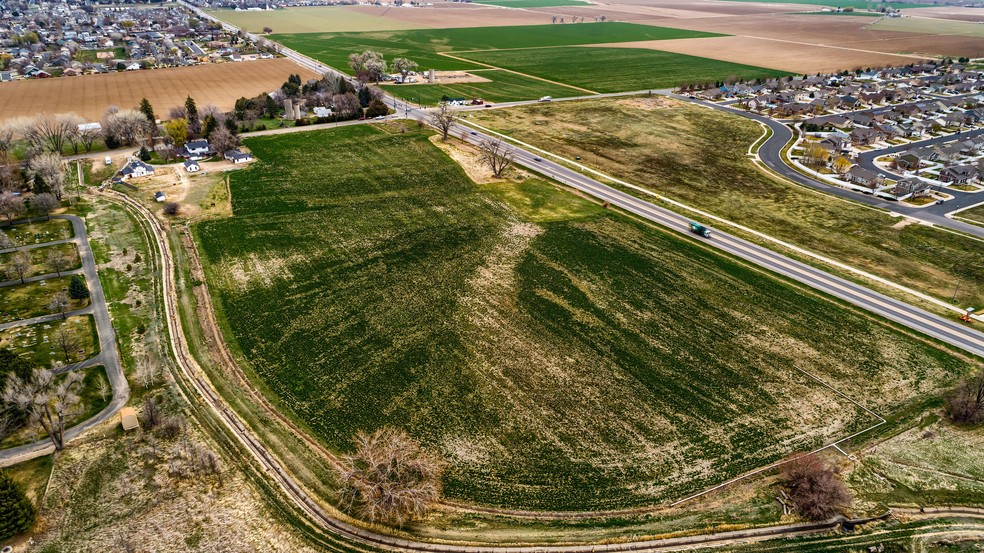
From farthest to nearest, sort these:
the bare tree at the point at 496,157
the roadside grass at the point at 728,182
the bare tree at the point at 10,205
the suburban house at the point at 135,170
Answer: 1. the bare tree at the point at 496,157
2. the suburban house at the point at 135,170
3. the bare tree at the point at 10,205
4. the roadside grass at the point at 728,182

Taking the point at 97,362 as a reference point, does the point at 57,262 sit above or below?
above

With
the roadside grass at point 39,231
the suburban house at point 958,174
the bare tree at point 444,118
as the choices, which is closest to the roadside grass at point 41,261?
the roadside grass at point 39,231

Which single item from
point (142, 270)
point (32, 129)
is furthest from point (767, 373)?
point (32, 129)

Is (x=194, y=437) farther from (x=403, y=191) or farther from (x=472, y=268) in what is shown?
(x=403, y=191)

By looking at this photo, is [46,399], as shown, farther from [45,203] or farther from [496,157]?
[496,157]

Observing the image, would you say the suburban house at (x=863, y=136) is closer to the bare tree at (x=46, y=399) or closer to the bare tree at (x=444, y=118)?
the bare tree at (x=444, y=118)

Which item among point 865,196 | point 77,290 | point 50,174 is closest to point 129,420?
point 77,290

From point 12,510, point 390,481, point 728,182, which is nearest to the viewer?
point 12,510
